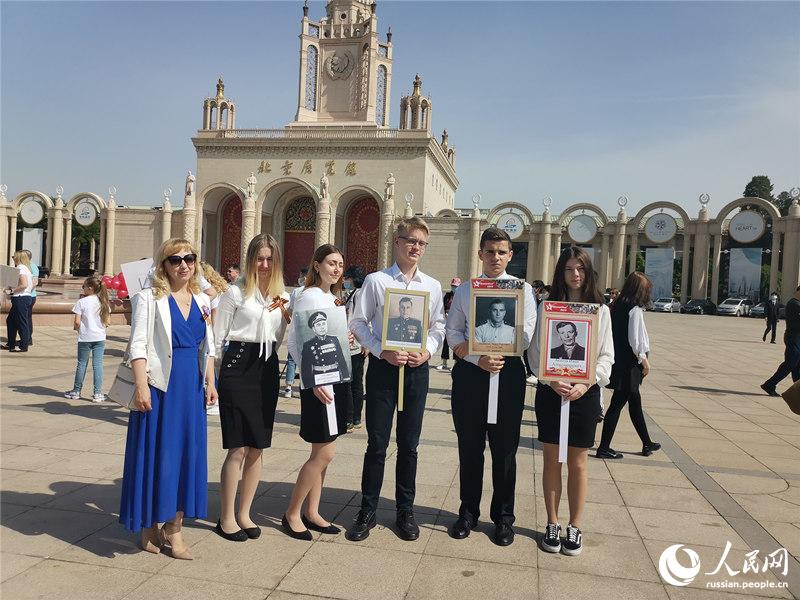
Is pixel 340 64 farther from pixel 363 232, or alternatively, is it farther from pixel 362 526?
pixel 362 526

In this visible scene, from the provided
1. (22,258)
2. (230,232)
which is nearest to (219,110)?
(230,232)

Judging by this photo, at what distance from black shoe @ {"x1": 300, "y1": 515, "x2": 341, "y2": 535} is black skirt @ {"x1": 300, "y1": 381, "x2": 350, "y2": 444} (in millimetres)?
594

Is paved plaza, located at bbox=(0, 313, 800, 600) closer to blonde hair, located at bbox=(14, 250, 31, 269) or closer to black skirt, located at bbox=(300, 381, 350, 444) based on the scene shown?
black skirt, located at bbox=(300, 381, 350, 444)

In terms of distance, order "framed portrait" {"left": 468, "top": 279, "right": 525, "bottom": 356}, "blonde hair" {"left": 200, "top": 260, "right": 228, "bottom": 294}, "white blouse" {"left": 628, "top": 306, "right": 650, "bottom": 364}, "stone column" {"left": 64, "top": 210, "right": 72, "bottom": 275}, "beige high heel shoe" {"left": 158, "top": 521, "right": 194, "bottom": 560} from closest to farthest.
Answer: "beige high heel shoe" {"left": 158, "top": 521, "right": 194, "bottom": 560} → "framed portrait" {"left": 468, "top": 279, "right": 525, "bottom": 356} → "white blouse" {"left": 628, "top": 306, "right": 650, "bottom": 364} → "blonde hair" {"left": 200, "top": 260, "right": 228, "bottom": 294} → "stone column" {"left": 64, "top": 210, "right": 72, "bottom": 275}

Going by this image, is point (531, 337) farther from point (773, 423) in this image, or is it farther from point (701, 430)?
point (773, 423)

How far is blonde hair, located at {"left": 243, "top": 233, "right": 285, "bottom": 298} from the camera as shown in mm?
4062

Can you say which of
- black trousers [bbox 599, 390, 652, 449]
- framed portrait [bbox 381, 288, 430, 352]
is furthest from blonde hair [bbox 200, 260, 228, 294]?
black trousers [bbox 599, 390, 652, 449]

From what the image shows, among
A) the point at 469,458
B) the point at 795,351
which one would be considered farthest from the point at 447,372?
the point at 469,458

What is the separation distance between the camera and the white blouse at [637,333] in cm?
616

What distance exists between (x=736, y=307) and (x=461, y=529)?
36.5m

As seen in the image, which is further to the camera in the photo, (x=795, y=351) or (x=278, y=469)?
(x=795, y=351)

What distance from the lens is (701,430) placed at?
25.0 feet

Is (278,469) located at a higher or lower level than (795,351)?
lower

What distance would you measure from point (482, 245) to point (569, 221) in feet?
101
